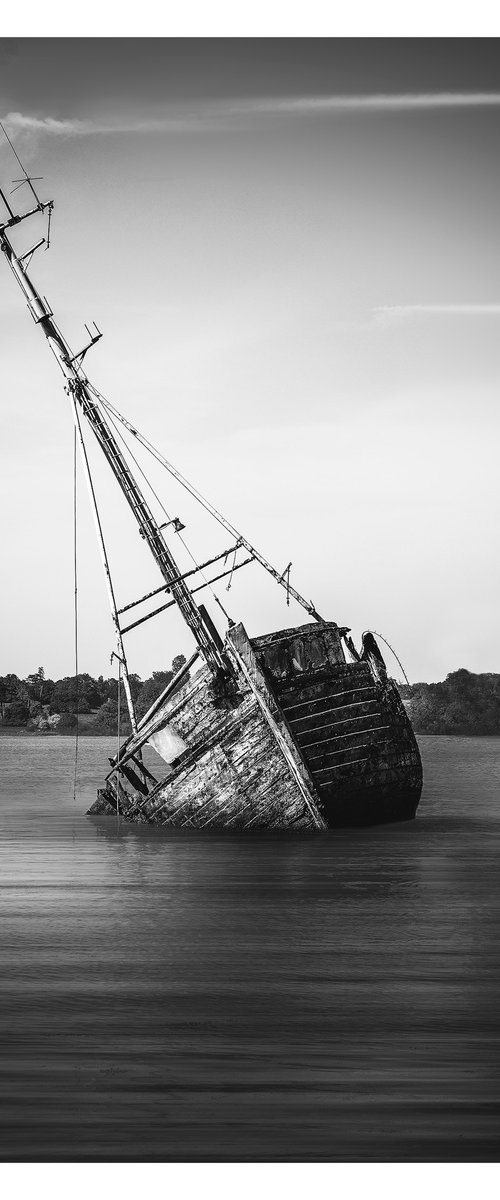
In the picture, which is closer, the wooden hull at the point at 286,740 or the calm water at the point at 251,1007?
the calm water at the point at 251,1007

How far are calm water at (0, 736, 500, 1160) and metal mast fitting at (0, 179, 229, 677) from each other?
5.53 meters

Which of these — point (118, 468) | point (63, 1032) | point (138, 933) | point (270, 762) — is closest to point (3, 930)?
point (138, 933)

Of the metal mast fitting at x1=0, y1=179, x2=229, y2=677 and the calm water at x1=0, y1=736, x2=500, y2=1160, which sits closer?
the calm water at x1=0, y1=736, x2=500, y2=1160

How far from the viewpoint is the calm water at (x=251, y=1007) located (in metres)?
5.08

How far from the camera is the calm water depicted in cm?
508

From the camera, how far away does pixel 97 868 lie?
14.7 m

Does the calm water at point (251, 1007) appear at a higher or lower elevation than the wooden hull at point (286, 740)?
lower

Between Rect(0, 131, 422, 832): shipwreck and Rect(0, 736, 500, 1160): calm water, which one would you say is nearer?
Rect(0, 736, 500, 1160): calm water

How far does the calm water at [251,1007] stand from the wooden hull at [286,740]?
1.44 meters

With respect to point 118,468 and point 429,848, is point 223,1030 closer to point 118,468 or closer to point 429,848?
point 429,848

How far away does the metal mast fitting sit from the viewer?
1936cm

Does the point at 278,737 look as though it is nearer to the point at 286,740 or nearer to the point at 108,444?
the point at 286,740

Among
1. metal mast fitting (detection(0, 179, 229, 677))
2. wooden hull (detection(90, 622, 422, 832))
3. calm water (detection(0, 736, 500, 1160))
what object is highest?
metal mast fitting (detection(0, 179, 229, 677))

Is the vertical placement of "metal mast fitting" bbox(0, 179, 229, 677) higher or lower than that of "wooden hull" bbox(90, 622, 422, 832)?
higher
